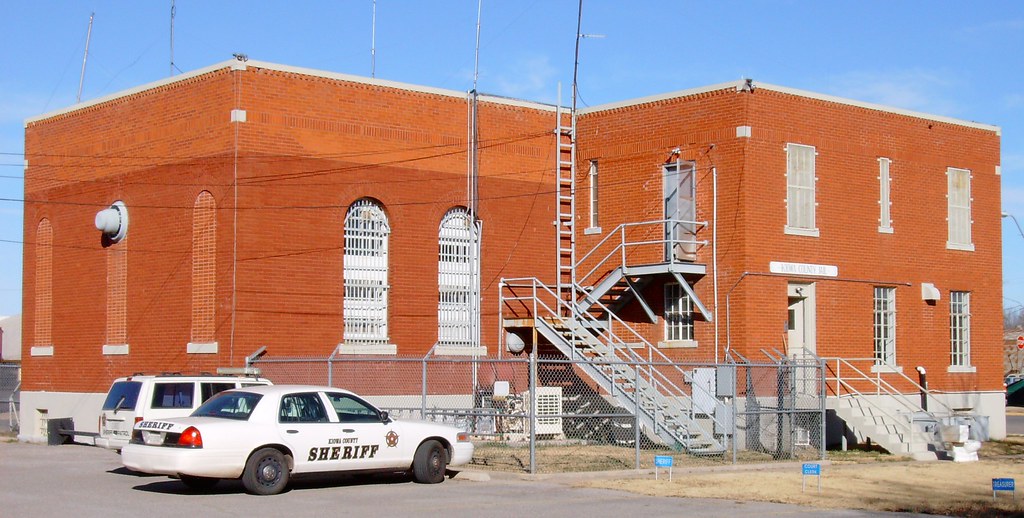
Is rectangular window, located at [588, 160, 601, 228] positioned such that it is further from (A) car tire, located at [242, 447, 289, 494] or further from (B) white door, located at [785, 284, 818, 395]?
(A) car tire, located at [242, 447, 289, 494]

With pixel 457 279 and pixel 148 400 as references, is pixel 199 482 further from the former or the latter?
pixel 457 279

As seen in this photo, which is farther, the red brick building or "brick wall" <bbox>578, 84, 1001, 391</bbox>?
"brick wall" <bbox>578, 84, 1001, 391</bbox>

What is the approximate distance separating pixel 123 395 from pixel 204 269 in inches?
260

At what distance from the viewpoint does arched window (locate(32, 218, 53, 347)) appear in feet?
107

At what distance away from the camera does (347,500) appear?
17078 millimetres

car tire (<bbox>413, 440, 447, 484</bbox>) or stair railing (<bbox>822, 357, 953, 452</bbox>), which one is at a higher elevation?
stair railing (<bbox>822, 357, 953, 452</bbox>)

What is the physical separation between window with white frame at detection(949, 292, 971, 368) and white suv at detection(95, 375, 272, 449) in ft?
63.5

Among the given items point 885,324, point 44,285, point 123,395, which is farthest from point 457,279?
point 44,285

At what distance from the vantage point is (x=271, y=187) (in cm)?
2744

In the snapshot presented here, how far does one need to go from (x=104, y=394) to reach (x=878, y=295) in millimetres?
18530

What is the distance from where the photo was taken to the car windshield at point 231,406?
17.8 metres

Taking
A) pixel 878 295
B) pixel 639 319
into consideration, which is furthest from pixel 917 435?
pixel 639 319

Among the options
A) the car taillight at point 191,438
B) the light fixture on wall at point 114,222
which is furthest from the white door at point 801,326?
the car taillight at point 191,438

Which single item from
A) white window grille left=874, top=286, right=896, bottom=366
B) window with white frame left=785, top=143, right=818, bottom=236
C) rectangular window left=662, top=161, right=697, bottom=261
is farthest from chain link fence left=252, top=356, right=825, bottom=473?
window with white frame left=785, top=143, right=818, bottom=236
